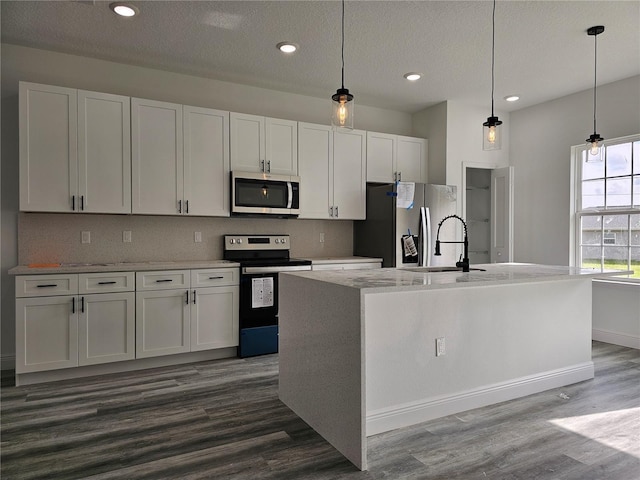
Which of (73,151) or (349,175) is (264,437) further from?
(349,175)

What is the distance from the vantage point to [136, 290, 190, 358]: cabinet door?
368 cm

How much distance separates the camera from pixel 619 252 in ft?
14.9

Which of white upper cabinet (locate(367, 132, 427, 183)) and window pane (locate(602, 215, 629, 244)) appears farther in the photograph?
white upper cabinet (locate(367, 132, 427, 183))

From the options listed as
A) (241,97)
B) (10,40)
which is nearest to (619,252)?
(241,97)

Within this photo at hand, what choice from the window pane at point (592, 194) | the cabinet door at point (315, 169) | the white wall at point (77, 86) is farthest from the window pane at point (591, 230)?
Result: the white wall at point (77, 86)

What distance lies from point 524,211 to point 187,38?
177 inches

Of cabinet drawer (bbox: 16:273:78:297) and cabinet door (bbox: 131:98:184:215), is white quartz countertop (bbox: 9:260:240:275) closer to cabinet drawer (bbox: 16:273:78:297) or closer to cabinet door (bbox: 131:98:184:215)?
cabinet drawer (bbox: 16:273:78:297)

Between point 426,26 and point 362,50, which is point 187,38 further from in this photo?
point 426,26

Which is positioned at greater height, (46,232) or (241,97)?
(241,97)

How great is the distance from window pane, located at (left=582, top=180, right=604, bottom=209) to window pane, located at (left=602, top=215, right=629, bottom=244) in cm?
21

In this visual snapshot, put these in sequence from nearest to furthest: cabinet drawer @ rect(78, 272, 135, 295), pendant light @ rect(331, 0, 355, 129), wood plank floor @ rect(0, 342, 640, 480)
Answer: wood plank floor @ rect(0, 342, 640, 480)
pendant light @ rect(331, 0, 355, 129)
cabinet drawer @ rect(78, 272, 135, 295)

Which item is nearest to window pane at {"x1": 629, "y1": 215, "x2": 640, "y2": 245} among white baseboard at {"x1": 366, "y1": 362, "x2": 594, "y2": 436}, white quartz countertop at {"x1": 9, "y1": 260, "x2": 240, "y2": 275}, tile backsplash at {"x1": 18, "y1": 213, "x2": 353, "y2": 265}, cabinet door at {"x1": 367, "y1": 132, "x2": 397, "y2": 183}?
white baseboard at {"x1": 366, "y1": 362, "x2": 594, "y2": 436}

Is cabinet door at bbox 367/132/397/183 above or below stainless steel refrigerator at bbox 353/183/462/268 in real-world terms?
above

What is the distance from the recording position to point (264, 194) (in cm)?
441
